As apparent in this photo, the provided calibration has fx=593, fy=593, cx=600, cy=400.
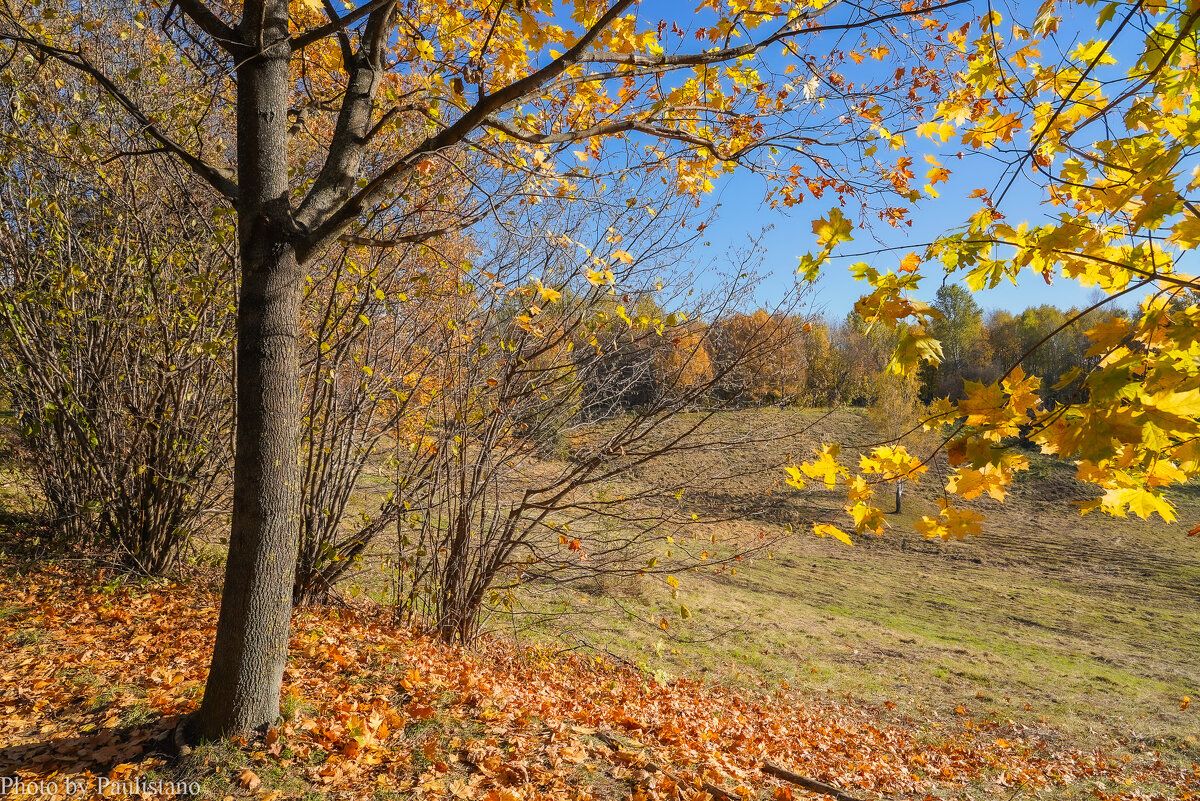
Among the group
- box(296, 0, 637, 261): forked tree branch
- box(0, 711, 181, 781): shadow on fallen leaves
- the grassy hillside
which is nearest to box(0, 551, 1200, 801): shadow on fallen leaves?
box(0, 711, 181, 781): shadow on fallen leaves

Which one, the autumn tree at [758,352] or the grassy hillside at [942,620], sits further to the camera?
the grassy hillside at [942,620]

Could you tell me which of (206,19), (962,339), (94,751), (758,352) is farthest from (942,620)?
(962,339)

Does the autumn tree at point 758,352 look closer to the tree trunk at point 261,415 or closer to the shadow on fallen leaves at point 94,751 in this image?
the tree trunk at point 261,415

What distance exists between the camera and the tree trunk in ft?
7.95

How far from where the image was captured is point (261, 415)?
2430mm

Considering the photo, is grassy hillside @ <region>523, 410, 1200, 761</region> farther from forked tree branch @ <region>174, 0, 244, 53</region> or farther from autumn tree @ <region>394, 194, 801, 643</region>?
forked tree branch @ <region>174, 0, 244, 53</region>

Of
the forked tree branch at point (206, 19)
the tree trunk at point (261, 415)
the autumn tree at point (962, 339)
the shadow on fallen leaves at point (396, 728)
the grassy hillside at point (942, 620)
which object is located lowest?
the grassy hillside at point (942, 620)

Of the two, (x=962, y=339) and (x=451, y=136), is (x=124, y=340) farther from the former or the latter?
(x=962, y=339)

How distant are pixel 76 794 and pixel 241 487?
1248 millimetres

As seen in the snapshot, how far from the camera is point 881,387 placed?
26078 millimetres

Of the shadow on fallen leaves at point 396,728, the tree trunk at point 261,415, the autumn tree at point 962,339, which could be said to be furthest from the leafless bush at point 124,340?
the autumn tree at point 962,339

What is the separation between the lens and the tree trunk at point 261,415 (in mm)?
2424

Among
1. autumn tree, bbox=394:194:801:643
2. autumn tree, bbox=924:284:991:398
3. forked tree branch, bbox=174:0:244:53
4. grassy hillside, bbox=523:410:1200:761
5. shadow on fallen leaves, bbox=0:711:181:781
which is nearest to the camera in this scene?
shadow on fallen leaves, bbox=0:711:181:781

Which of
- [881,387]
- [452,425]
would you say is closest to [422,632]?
[452,425]
